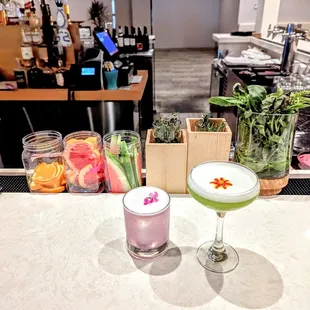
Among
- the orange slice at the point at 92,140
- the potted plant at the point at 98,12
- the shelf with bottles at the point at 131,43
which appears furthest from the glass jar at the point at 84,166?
the potted plant at the point at 98,12

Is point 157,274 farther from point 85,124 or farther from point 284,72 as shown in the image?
point 284,72

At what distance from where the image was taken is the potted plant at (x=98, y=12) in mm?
9016

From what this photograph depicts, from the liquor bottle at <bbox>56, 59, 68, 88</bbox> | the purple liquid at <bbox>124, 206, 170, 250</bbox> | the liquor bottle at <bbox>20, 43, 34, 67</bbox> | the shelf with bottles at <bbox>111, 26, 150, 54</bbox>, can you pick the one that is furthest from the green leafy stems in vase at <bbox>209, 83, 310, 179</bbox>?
the shelf with bottles at <bbox>111, 26, 150, 54</bbox>

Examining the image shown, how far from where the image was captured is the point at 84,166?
1.02 meters

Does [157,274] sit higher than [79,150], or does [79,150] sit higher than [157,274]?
[79,150]

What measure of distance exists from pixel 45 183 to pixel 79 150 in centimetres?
17

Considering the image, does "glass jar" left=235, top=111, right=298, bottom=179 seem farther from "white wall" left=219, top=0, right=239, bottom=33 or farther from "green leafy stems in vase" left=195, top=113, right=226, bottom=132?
"white wall" left=219, top=0, right=239, bottom=33

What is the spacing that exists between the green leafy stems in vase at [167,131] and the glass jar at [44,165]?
367 millimetres

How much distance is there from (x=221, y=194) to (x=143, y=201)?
0.21 meters

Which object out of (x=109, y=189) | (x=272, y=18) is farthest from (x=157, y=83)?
(x=109, y=189)

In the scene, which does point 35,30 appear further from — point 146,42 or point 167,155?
point 167,155

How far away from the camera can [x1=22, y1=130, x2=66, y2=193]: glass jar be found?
1.04 meters

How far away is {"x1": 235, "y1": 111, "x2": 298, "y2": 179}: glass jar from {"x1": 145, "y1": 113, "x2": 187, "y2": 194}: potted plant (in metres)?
0.19

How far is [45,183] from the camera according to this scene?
3.40 ft
